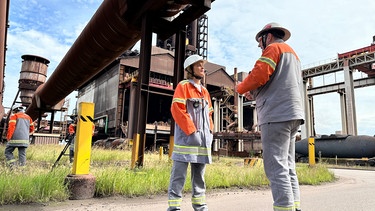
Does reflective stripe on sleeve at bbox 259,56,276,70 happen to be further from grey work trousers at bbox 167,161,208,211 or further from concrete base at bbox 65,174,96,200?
concrete base at bbox 65,174,96,200

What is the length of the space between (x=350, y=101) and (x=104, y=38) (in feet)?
93.0

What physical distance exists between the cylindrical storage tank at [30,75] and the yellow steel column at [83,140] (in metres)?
18.5

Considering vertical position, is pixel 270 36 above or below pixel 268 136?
above

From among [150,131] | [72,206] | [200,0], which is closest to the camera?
[72,206]

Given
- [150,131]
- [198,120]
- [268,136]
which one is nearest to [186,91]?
[198,120]

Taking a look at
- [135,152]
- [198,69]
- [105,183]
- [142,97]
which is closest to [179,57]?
[142,97]

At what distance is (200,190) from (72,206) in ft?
5.64

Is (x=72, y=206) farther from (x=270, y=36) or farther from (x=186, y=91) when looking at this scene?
(x=270, y=36)

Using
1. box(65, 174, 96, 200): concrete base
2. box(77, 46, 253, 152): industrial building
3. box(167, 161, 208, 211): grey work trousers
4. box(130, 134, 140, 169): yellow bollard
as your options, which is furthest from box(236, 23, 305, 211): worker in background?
box(77, 46, 253, 152): industrial building

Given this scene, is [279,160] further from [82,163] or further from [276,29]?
[82,163]

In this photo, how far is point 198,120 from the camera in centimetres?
287

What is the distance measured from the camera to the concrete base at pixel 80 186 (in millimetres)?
3719

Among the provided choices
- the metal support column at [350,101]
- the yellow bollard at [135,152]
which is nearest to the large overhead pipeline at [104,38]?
the yellow bollard at [135,152]

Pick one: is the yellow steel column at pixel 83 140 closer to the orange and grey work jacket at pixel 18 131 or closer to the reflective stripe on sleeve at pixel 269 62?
the reflective stripe on sleeve at pixel 269 62
